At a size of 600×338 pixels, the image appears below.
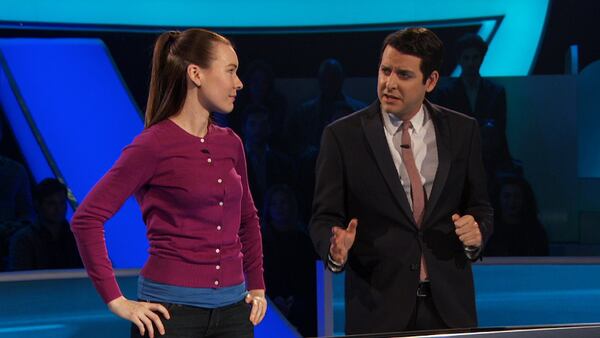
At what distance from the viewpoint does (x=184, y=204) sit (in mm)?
1617

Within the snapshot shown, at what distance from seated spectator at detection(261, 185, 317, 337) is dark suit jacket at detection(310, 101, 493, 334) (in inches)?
80.1

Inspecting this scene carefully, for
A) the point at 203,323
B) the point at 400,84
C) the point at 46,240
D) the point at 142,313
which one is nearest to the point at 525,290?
the point at 400,84

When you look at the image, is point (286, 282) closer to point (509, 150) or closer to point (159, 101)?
point (509, 150)

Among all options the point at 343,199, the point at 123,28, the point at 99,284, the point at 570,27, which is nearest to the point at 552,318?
the point at 343,199

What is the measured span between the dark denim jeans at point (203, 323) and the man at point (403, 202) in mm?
372

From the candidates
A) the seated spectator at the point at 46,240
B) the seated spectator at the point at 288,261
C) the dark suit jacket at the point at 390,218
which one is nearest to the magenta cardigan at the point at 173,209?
the dark suit jacket at the point at 390,218

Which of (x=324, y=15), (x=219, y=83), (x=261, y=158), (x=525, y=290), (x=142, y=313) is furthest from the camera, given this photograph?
(x=324, y=15)

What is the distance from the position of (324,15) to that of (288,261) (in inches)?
64.8

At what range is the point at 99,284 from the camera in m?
1.57

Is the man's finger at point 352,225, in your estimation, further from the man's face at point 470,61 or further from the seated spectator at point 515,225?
the man's face at point 470,61

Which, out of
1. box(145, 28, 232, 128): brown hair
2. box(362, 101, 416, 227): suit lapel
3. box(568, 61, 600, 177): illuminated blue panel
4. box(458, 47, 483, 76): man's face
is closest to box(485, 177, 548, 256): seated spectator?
box(568, 61, 600, 177): illuminated blue panel

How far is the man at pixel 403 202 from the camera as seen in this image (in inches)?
79.2

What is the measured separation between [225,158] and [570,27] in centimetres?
383

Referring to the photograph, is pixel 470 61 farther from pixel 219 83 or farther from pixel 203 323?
pixel 203 323
